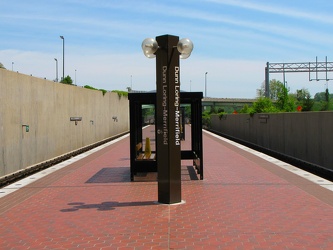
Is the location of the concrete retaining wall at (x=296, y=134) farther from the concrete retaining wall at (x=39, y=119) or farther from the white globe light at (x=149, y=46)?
the concrete retaining wall at (x=39, y=119)

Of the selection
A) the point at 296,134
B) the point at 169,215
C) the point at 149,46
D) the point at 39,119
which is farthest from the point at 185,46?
the point at 296,134

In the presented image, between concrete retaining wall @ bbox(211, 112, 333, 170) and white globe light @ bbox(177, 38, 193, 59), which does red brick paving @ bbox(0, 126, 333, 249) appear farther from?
concrete retaining wall @ bbox(211, 112, 333, 170)

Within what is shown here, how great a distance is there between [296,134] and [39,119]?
10.9 m

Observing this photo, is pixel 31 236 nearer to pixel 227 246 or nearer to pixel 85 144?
pixel 227 246

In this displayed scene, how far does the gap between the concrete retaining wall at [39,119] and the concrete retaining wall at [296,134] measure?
32.9 ft

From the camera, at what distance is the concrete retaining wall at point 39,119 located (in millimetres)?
11305

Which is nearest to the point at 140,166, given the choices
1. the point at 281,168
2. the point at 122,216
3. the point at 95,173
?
the point at 95,173

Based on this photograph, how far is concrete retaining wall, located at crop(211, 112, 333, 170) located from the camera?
14625 mm

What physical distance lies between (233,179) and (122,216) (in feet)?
14.9

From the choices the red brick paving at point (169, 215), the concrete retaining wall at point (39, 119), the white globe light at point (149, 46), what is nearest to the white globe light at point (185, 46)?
the white globe light at point (149, 46)

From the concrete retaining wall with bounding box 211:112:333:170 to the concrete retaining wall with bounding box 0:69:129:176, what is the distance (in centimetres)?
1004

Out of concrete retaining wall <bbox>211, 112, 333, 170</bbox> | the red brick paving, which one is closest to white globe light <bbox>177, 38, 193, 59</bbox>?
the red brick paving

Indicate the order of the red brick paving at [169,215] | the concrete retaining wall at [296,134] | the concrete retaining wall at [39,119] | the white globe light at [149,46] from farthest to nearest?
the concrete retaining wall at [296,134] < the concrete retaining wall at [39,119] < the white globe light at [149,46] < the red brick paving at [169,215]

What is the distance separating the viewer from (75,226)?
21.3 feet
